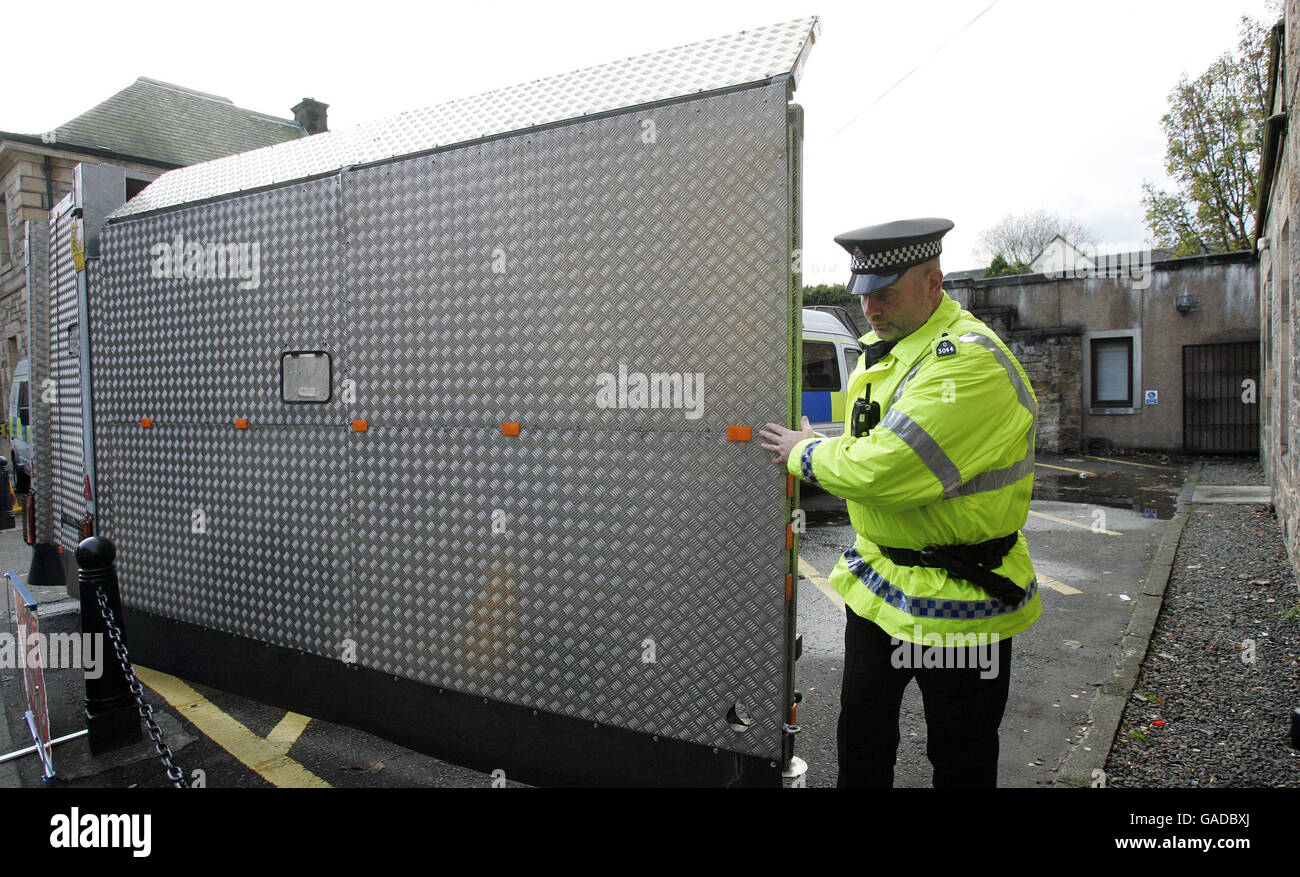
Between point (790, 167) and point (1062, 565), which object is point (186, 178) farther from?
point (1062, 565)

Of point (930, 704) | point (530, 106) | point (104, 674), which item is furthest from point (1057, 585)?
point (104, 674)

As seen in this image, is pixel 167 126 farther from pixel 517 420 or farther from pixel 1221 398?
pixel 1221 398

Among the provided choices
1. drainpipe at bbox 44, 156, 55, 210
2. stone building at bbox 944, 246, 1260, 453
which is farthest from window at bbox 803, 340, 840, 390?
drainpipe at bbox 44, 156, 55, 210

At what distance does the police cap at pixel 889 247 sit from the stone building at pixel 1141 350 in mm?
19768

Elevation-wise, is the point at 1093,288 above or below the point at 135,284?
above

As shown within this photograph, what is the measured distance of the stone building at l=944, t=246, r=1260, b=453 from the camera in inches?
731

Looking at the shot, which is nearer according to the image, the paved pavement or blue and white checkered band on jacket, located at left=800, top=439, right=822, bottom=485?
blue and white checkered band on jacket, located at left=800, top=439, right=822, bottom=485

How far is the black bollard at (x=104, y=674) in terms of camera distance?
385 centimetres

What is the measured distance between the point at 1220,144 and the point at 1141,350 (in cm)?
1105

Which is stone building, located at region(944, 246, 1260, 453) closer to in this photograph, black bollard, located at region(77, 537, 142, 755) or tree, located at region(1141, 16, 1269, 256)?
tree, located at region(1141, 16, 1269, 256)

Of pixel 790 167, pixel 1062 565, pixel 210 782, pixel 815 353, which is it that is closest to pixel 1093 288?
pixel 815 353

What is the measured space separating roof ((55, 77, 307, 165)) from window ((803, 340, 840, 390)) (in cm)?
2005

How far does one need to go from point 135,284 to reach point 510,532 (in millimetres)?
3183
